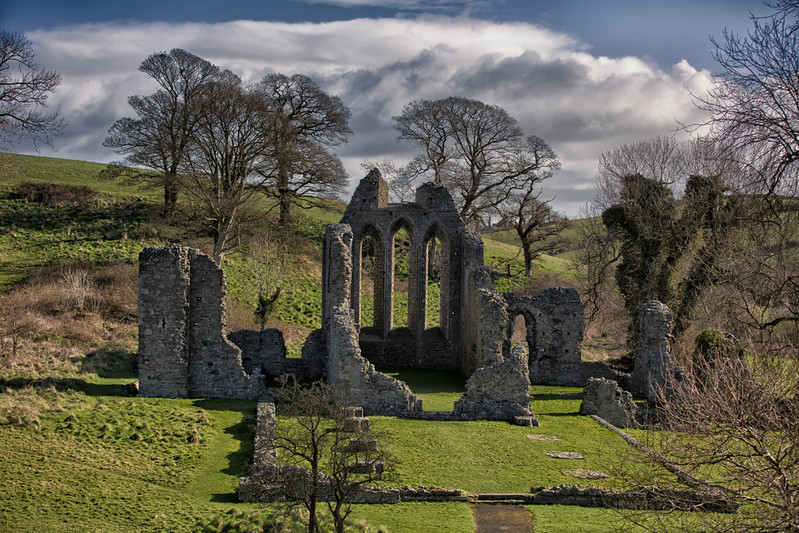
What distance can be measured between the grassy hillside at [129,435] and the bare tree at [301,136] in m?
5.38

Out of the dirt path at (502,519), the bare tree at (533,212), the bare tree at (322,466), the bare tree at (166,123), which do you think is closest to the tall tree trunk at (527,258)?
the bare tree at (533,212)

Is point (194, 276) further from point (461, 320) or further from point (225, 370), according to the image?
point (461, 320)

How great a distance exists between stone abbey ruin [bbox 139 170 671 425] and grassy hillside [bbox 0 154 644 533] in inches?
40.5

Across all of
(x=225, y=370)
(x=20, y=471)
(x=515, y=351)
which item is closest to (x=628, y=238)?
(x=515, y=351)

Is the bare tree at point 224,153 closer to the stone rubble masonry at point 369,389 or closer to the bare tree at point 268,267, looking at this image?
the bare tree at point 268,267

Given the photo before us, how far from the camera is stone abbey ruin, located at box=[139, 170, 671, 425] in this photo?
1991 centimetres

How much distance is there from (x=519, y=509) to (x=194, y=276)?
1229 cm

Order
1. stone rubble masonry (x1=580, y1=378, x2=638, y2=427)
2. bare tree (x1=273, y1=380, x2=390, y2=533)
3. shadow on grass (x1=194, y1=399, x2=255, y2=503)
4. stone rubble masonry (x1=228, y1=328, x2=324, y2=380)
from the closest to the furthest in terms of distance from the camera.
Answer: bare tree (x1=273, y1=380, x2=390, y2=533), shadow on grass (x1=194, y1=399, x2=255, y2=503), stone rubble masonry (x1=580, y1=378, x2=638, y2=427), stone rubble masonry (x1=228, y1=328, x2=324, y2=380)

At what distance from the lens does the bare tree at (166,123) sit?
3203 cm

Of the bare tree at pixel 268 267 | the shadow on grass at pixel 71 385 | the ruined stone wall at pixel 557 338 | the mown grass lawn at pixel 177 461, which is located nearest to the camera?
the mown grass lawn at pixel 177 461

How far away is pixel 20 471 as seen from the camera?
1325cm

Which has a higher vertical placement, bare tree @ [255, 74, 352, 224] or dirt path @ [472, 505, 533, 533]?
bare tree @ [255, 74, 352, 224]

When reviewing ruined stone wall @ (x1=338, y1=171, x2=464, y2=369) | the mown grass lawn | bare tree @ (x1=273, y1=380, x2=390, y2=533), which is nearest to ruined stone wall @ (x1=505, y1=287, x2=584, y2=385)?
ruined stone wall @ (x1=338, y1=171, x2=464, y2=369)

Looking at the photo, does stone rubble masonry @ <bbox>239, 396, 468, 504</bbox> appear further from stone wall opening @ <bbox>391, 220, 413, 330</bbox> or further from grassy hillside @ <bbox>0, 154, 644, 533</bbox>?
stone wall opening @ <bbox>391, 220, 413, 330</bbox>
